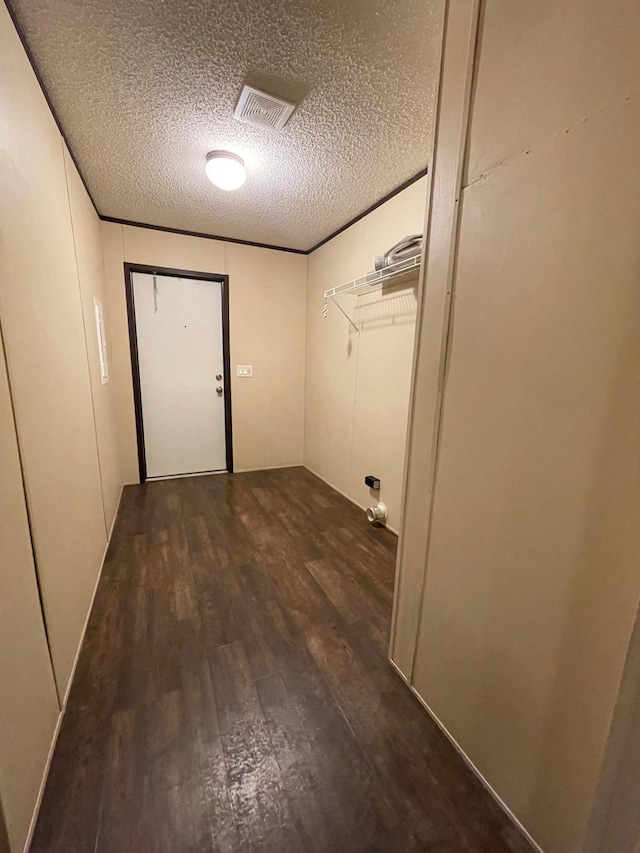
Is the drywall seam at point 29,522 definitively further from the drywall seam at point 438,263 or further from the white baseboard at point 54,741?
the drywall seam at point 438,263

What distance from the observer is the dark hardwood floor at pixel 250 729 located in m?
0.89

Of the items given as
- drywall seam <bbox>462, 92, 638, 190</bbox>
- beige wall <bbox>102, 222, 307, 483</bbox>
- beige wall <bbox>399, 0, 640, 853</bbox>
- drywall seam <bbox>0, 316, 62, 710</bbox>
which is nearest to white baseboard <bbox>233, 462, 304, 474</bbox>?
beige wall <bbox>102, 222, 307, 483</bbox>

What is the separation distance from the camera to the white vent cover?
1464 millimetres

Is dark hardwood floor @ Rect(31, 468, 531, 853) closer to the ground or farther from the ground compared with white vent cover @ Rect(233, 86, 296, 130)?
closer to the ground

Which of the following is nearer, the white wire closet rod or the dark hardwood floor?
the dark hardwood floor

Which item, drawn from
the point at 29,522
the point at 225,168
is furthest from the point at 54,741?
the point at 225,168

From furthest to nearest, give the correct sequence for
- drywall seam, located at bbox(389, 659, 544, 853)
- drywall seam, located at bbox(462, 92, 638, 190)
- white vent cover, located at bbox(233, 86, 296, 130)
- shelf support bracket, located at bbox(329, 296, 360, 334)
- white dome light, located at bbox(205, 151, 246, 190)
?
shelf support bracket, located at bbox(329, 296, 360, 334)
white dome light, located at bbox(205, 151, 246, 190)
white vent cover, located at bbox(233, 86, 296, 130)
drywall seam, located at bbox(389, 659, 544, 853)
drywall seam, located at bbox(462, 92, 638, 190)

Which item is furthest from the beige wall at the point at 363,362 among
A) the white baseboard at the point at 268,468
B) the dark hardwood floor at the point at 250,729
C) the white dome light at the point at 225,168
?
the white dome light at the point at 225,168

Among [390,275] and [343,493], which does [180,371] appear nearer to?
[343,493]

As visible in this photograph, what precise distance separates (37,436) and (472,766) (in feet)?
6.00

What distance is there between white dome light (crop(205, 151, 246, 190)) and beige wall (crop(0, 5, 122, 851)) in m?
0.76

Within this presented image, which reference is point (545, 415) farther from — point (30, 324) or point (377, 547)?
point (377, 547)

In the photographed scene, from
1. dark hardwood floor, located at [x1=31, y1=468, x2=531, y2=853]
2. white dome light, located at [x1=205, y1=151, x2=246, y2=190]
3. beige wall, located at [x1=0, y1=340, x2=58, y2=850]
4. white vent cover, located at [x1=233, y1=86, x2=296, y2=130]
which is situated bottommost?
dark hardwood floor, located at [x1=31, y1=468, x2=531, y2=853]

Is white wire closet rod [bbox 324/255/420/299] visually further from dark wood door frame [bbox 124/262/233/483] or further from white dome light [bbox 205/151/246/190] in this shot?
dark wood door frame [bbox 124/262/233/483]
